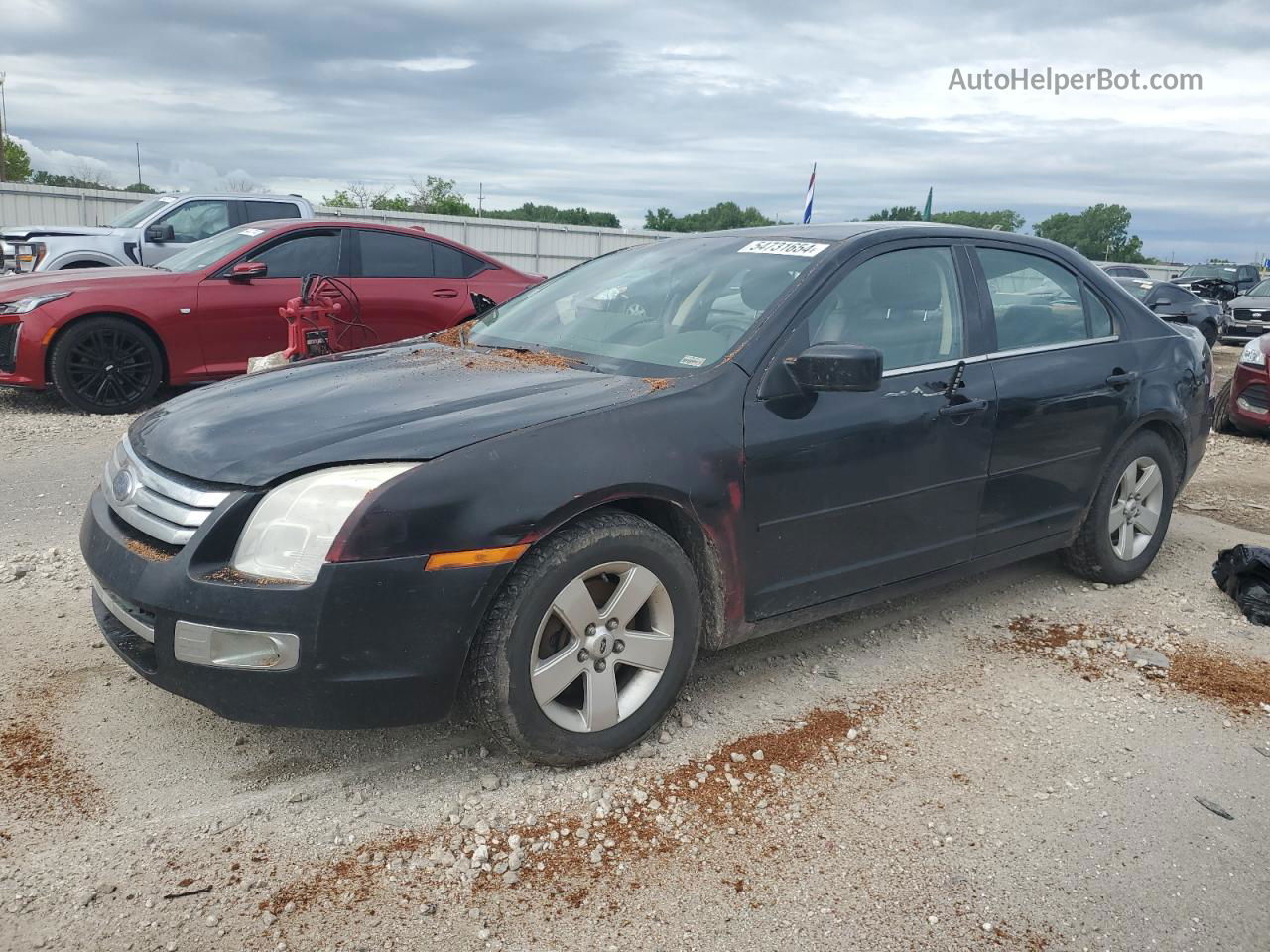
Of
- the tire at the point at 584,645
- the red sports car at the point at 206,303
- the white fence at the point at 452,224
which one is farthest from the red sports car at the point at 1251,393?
the white fence at the point at 452,224

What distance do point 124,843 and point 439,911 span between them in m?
0.86

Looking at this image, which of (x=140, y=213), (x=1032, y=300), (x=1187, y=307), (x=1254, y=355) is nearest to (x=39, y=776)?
(x=1032, y=300)

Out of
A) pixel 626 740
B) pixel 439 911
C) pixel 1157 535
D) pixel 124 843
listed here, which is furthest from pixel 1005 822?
pixel 1157 535

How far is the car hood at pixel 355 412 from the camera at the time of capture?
2693mm

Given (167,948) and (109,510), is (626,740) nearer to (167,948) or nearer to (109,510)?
(167,948)

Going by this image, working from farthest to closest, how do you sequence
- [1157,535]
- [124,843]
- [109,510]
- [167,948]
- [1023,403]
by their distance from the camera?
[1157,535]
[1023,403]
[109,510]
[124,843]
[167,948]

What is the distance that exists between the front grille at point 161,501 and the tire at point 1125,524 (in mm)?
3632

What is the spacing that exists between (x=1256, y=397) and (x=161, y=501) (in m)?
9.16

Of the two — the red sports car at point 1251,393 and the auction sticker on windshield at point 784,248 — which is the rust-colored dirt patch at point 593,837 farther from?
the red sports car at point 1251,393

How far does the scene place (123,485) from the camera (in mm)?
2998

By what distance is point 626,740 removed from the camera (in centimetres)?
304

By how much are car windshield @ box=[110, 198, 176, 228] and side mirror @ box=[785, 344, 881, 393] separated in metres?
11.7

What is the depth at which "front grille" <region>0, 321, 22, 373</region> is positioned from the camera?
752cm

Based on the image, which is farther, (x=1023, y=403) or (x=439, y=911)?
(x=1023, y=403)
